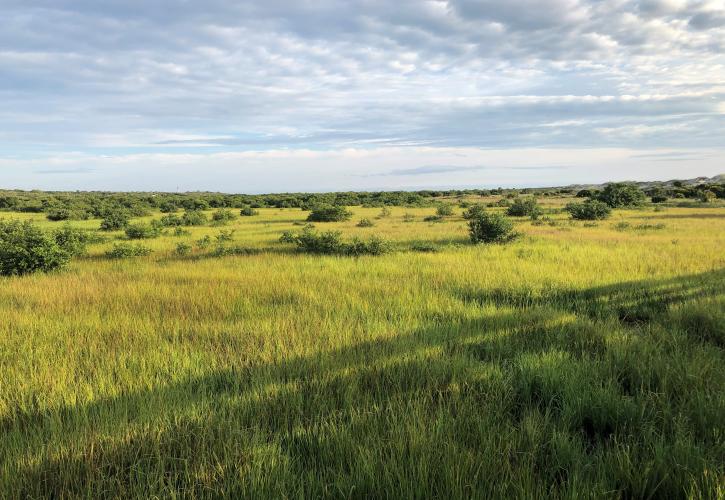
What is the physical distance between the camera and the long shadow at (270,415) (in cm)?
267

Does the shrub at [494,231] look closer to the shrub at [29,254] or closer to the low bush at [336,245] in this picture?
the low bush at [336,245]

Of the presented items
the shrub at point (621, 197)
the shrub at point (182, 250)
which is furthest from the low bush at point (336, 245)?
the shrub at point (621, 197)

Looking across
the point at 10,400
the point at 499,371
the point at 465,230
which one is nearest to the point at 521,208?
the point at 465,230

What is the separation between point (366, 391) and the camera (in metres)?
3.80

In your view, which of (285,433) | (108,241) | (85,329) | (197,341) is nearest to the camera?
(285,433)

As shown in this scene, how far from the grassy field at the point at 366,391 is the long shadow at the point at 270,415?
21 mm

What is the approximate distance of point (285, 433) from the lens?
3184 mm

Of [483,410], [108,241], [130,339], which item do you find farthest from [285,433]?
[108,241]

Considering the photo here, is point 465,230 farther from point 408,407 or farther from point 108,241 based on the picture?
point 408,407

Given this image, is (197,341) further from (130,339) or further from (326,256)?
(326,256)

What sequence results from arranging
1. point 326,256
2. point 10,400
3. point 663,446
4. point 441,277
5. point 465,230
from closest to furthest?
point 663,446, point 10,400, point 441,277, point 326,256, point 465,230

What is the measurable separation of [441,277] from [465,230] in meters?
11.8

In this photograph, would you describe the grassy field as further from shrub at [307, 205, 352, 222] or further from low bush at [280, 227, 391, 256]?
shrub at [307, 205, 352, 222]

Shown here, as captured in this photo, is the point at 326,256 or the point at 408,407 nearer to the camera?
the point at 408,407
